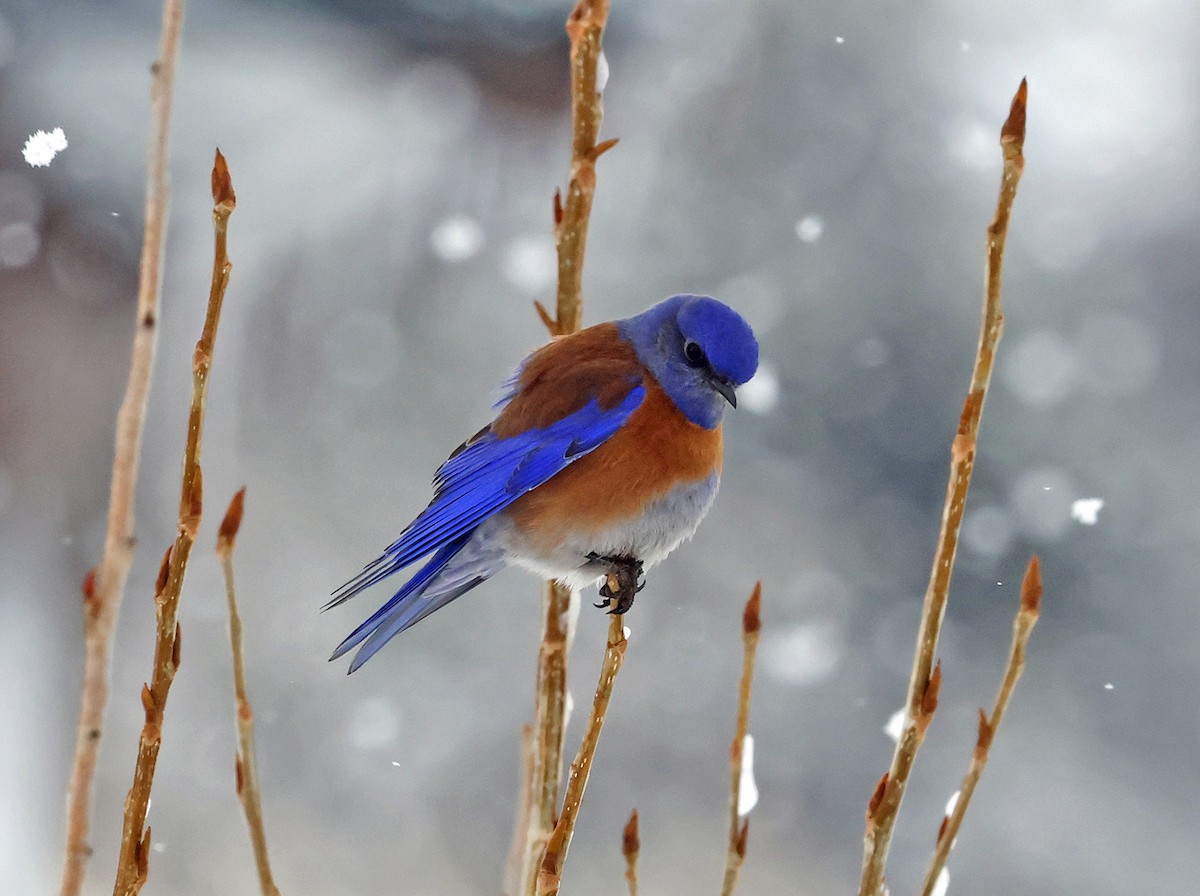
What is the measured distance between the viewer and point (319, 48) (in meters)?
2.71

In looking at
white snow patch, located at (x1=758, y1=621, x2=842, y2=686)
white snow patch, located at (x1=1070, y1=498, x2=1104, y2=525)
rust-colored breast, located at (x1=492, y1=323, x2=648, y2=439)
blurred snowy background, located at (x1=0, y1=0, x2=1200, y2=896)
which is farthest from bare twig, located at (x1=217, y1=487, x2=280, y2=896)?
white snow patch, located at (x1=1070, y1=498, x2=1104, y2=525)

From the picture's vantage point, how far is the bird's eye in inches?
39.9


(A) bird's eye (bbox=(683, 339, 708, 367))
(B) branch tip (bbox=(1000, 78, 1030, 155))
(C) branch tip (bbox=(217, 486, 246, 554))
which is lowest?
(C) branch tip (bbox=(217, 486, 246, 554))

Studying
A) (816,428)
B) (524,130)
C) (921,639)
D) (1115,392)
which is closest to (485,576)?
(921,639)

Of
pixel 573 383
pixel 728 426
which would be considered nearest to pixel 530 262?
pixel 728 426

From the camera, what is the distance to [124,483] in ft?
2.17

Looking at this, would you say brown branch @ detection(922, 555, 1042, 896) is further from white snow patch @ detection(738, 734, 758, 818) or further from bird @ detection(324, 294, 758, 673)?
bird @ detection(324, 294, 758, 673)

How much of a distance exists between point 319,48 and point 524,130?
1.74ft

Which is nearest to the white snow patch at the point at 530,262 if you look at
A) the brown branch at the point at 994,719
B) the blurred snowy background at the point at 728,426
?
the blurred snowy background at the point at 728,426

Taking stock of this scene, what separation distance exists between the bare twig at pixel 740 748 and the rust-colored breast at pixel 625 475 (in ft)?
0.88

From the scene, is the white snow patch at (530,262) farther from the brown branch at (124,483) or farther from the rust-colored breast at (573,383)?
the brown branch at (124,483)

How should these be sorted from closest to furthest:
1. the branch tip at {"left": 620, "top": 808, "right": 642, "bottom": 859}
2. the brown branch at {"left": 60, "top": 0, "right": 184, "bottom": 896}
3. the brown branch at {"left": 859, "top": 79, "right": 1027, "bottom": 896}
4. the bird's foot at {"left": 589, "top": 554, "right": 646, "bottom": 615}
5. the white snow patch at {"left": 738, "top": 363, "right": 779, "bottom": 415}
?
the brown branch at {"left": 60, "top": 0, "right": 184, "bottom": 896}
the brown branch at {"left": 859, "top": 79, "right": 1027, "bottom": 896}
the branch tip at {"left": 620, "top": 808, "right": 642, "bottom": 859}
the bird's foot at {"left": 589, "top": 554, "right": 646, "bottom": 615}
the white snow patch at {"left": 738, "top": 363, "right": 779, "bottom": 415}

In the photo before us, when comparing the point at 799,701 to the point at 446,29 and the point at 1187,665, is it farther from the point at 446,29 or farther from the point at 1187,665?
the point at 446,29

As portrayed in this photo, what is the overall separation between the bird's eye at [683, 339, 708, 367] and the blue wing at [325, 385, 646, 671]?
10 cm
